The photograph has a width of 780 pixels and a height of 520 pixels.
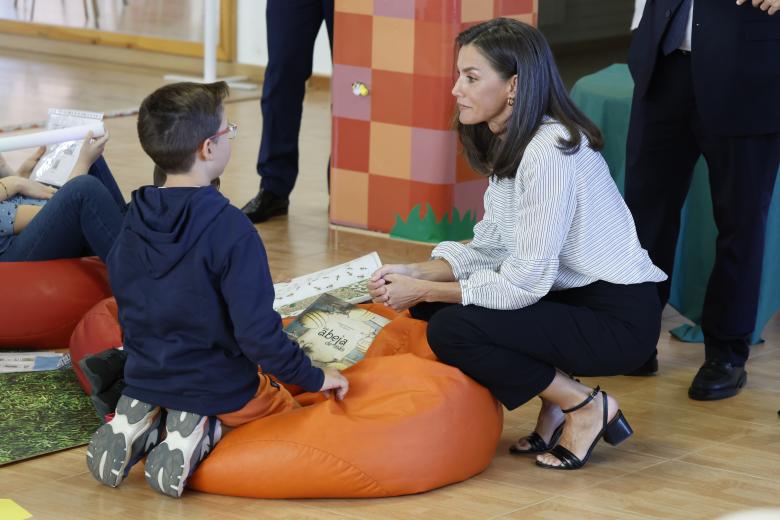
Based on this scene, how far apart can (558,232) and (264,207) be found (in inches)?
87.0

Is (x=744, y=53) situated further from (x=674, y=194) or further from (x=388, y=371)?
(x=388, y=371)

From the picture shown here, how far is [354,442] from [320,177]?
9.86 feet

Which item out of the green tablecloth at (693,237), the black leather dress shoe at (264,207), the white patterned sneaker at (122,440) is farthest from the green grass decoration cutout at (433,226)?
the white patterned sneaker at (122,440)

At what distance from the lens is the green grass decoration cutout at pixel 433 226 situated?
13.4ft

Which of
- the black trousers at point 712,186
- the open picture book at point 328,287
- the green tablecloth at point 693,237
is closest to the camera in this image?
the black trousers at point 712,186

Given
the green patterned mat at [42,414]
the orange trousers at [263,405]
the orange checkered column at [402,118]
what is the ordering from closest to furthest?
the orange trousers at [263,405]
the green patterned mat at [42,414]
the orange checkered column at [402,118]

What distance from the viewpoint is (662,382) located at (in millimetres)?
2973

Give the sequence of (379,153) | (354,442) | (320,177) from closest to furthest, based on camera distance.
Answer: (354,442), (379,153), (320,177)

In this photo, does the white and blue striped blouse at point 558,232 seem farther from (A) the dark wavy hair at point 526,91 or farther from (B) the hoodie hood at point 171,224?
(B) the hoodie hood at point 171,224

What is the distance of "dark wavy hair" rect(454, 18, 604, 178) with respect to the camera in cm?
240

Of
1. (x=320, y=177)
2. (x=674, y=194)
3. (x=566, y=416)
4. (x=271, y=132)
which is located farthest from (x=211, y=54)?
(x=566, y=416)

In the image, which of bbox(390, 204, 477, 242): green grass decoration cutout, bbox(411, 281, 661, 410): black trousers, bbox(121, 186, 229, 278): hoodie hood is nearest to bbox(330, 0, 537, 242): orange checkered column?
bbox(390, 204, 477, 242): green grass decoration cutout

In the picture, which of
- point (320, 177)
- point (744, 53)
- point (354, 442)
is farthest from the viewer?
point (320, 177)

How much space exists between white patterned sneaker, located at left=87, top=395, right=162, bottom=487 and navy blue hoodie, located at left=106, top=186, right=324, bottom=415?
3 centimetres
